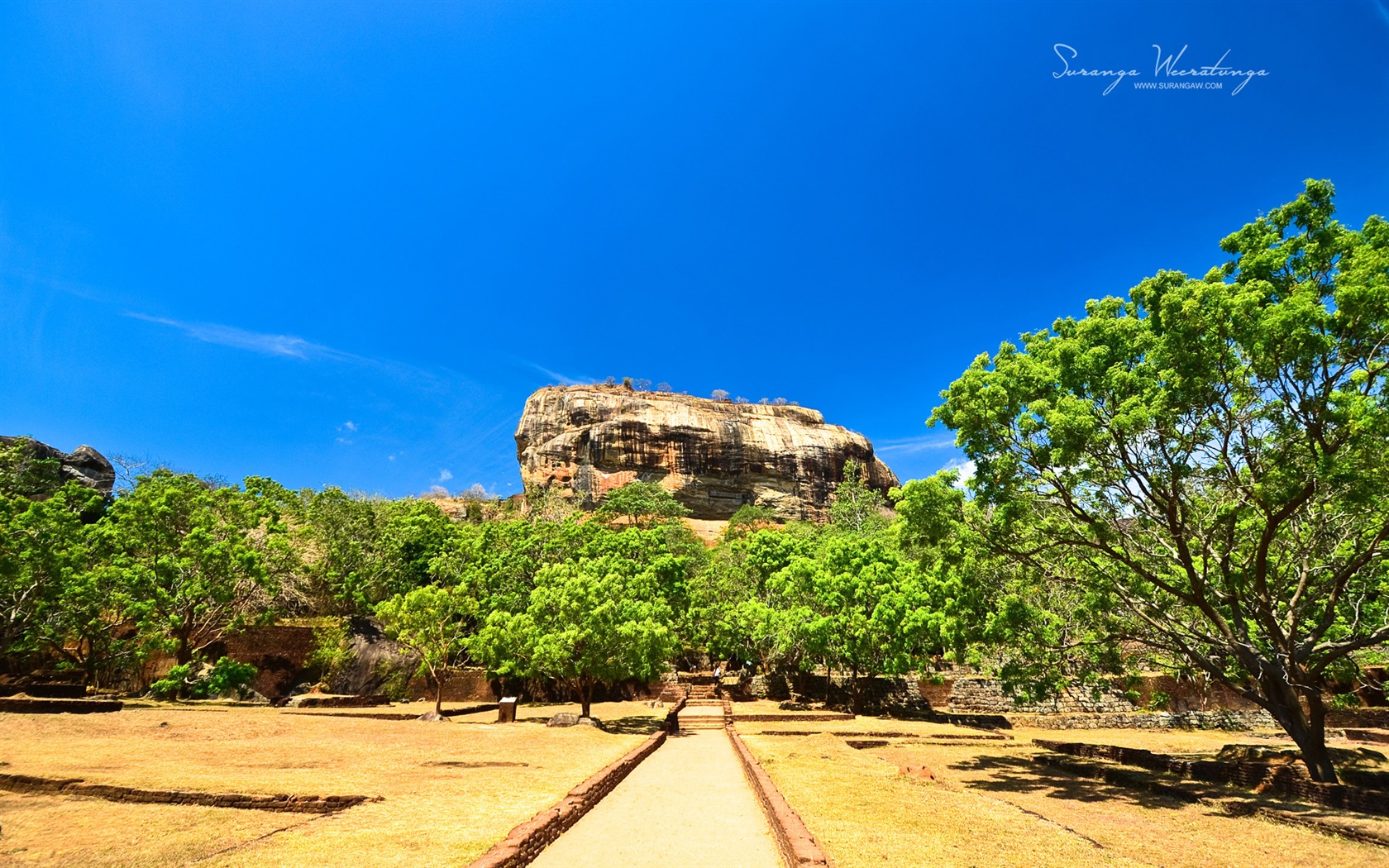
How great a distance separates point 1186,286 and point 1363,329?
6.94 ft

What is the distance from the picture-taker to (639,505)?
64.2m

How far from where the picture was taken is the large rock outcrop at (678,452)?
74.1m

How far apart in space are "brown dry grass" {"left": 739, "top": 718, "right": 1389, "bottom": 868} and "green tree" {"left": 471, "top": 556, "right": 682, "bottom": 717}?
719cm

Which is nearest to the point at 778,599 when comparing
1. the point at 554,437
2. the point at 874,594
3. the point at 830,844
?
the point at 874,594

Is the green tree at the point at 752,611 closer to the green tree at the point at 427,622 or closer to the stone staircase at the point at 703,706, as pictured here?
the stone staircase at the point at 703,706

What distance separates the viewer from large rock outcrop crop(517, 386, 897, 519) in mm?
74125

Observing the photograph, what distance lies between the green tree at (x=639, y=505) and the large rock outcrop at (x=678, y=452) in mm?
4707

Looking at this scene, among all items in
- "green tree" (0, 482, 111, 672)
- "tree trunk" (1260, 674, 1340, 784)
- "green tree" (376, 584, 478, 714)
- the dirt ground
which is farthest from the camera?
"green tree" (376, 584, 478, 714)

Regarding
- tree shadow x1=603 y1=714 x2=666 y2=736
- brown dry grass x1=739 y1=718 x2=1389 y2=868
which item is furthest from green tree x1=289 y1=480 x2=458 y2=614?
brown dry grass x1=739 y1=718 x2=1389 y2=868

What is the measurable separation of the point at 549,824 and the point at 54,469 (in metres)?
46.6

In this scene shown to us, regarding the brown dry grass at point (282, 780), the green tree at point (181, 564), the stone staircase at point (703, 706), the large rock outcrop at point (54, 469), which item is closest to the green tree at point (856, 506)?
the stone staircase at point (703, 706)

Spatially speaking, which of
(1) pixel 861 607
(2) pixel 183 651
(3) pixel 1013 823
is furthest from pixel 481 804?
(2) pixel 183 651

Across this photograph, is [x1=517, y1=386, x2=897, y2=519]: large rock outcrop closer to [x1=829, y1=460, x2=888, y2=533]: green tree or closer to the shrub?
[x1=829, y1=460, x2=888, y2=533]: green tree

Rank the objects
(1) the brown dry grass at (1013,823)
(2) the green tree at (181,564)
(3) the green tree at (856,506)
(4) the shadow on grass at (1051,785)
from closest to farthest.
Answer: (1) the brown dry grass at (1013,823) → (4) the shadow on grass at (1051,785) → (2) the green tree at (181,564) → (3) the green tree at (856,506)
